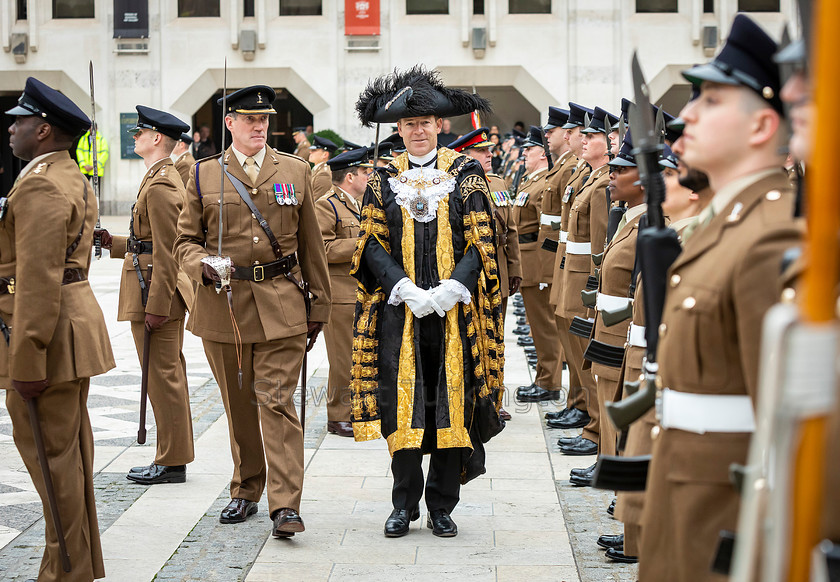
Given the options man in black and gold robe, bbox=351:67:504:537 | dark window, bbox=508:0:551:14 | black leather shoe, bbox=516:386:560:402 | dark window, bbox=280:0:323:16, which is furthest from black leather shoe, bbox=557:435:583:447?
dark window, bbox=280:0:323:16

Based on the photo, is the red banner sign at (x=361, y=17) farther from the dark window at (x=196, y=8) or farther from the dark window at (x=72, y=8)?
the dark window at (x=72, y=8)

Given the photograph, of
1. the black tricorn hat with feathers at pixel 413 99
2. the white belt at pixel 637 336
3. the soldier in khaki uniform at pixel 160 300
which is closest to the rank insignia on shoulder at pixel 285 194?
the black tricorn hat with feathers at pixel 413 99

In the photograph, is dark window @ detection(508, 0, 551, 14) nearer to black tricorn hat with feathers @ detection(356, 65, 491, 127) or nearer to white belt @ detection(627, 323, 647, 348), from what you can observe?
black tricorn hat with feathers @ detection(356, 65, 491, 127)

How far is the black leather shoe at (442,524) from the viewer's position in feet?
17.4

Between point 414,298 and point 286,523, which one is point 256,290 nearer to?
point 414,298

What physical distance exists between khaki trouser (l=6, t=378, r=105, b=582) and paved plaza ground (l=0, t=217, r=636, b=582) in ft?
1.20

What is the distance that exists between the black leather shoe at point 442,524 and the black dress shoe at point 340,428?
220 centimetres

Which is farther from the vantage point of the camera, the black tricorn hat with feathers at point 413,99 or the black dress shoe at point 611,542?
the black tricorn hat with feathers at point 413,99

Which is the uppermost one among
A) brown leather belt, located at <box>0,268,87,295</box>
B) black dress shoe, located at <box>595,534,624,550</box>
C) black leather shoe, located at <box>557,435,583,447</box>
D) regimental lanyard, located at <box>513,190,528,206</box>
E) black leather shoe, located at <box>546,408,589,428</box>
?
regimental lanyard, located at <box>513,190,528,206</box>

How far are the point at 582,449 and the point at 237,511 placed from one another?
2.38 metres

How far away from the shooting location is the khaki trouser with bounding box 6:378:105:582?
4383 mm

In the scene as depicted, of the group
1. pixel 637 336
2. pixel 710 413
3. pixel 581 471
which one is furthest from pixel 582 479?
pixel 710 413

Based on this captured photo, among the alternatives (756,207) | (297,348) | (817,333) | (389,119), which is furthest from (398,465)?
(817,333)

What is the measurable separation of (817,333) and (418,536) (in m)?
3.84
